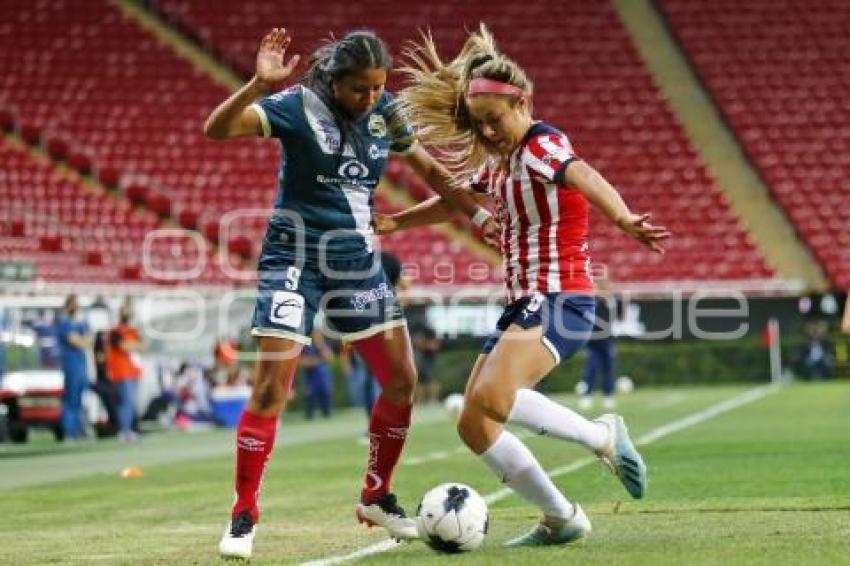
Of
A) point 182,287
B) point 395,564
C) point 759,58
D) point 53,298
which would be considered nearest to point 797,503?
point 395,564

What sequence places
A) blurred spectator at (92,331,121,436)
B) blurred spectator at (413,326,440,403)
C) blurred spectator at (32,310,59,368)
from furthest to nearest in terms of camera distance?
blurred spectator at (413,326,440,403), blurred spectator at (32,310,59,368), blurred spectator at (92,331,121,436)

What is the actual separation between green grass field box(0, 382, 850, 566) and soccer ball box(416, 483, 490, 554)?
0.26 ft

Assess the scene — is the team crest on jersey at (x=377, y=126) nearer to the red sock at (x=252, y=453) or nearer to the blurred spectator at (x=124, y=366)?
the red sock at (x=252, y=453)

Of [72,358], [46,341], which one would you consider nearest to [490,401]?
[72,358]

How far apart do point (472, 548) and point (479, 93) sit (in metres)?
1.96

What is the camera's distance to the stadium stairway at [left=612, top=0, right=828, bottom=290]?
33.8 meters

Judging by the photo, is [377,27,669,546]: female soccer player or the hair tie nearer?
[377,27,669,546]: female soccer player

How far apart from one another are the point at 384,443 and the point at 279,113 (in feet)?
5.48

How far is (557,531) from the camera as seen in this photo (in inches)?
289

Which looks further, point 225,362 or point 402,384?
point 225,362

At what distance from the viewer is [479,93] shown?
7371 millimetres

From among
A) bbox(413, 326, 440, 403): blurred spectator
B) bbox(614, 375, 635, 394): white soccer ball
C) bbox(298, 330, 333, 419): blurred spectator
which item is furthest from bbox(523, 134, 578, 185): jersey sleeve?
bbox(614, 375, 635, 394): white soccer ball

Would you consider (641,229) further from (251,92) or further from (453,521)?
(251,92)

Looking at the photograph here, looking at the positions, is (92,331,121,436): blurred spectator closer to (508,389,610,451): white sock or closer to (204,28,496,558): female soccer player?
(204,28,496,558): female soccer player
